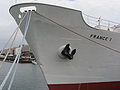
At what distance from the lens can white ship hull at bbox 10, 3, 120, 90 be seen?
6.84 m

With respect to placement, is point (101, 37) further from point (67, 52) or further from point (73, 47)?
point (67, 52)

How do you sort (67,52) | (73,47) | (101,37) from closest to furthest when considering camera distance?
(67,52) → (73,47) → (101,37)

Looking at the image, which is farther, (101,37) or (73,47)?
(101,37)

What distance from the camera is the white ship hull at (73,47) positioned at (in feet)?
22.4

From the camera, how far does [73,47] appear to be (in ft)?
23.9

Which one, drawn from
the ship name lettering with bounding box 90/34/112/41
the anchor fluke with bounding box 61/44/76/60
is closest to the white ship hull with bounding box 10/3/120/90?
the ship name lettering with bounding box 90/34/112/41

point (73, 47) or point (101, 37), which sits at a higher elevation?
point (101, 37)

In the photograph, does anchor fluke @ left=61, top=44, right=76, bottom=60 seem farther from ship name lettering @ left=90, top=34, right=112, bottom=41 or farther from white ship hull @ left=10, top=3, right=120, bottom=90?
ship name lettering @ left=90, top=34, right=112, bottom=41

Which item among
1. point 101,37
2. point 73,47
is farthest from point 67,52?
point 101,37

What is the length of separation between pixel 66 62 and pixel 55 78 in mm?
745

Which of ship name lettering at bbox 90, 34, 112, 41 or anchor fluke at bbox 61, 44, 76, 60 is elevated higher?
ship name lettering at bbox 90, 34, 112, 41

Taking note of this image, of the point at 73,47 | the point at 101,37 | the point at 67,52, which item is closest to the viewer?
the point at 67,52

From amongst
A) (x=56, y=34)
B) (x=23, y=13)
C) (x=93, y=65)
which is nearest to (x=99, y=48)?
(x=93, y=65)

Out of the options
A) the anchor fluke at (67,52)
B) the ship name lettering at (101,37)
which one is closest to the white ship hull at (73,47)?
the ship name lettering at (101,37)
